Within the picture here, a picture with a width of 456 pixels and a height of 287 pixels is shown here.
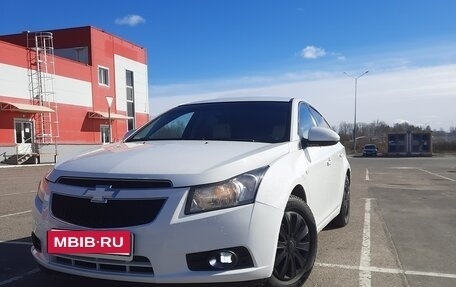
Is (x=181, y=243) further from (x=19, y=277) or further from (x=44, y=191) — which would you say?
(x=19, y=277)

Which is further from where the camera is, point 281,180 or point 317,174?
point 317,174

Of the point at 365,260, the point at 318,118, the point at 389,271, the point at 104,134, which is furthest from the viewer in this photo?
the point at 104,134

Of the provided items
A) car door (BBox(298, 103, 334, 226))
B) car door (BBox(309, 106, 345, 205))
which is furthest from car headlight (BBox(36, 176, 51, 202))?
car door (BBox(309, 106, 345, 205))

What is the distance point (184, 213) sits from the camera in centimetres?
306

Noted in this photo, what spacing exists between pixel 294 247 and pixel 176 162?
116 centimetres

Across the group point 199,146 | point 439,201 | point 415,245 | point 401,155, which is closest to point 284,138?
point 199,146

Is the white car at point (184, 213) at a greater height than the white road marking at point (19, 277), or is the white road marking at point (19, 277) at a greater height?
the white car at point (184, 213)

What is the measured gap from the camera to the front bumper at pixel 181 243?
3.03 metres

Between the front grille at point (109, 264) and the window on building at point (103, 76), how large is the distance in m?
35.1

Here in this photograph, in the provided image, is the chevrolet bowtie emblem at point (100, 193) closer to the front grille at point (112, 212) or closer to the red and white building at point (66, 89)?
the front grille at point (112, 212)

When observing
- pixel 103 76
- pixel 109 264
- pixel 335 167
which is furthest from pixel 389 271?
pixel 103 76

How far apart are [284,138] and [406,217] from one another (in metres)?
4.45

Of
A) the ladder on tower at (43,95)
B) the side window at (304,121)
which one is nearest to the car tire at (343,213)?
the side window at (304,121)

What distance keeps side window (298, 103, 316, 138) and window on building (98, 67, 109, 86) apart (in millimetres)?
33513
